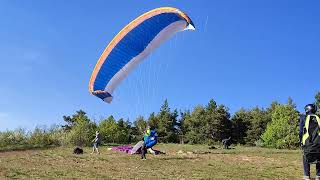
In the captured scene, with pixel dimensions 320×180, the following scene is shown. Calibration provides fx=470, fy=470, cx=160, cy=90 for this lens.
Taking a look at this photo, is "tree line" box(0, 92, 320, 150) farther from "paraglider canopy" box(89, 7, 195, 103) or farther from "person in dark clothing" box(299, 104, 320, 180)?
"person in dark clothing" box(299, 104, 320, 180)

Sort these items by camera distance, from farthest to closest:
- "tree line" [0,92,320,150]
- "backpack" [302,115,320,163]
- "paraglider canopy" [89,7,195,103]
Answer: "tree line" [0,92,320,150], "paraglider canopy" [89,7,195,103], "backpack" [302,115,320,163]

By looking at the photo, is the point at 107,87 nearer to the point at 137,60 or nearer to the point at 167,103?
the point at 137,60

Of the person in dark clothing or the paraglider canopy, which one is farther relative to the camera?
the paraglider canopy

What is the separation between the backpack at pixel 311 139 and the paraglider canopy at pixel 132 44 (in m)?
11.3

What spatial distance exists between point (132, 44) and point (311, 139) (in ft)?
42.3

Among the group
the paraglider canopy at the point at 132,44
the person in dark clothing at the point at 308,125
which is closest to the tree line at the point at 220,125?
the paraglider canopy at the point at 132,44

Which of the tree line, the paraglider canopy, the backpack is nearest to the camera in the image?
the backpack

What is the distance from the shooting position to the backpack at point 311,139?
35.9 ft

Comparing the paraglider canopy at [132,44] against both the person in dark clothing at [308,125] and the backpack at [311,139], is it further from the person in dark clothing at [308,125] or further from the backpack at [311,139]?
the backpack at [311,139]

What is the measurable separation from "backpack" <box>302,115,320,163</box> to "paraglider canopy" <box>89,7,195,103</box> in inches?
445

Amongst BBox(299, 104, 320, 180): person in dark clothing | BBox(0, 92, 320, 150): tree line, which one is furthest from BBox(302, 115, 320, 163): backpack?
BBox(0, 92, 320, 150): tree line

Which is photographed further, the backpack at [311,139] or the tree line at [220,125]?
the tree line at [220,125]

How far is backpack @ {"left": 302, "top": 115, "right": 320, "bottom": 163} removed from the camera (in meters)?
10.9

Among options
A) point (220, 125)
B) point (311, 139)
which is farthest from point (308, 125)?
point (220, 125)
